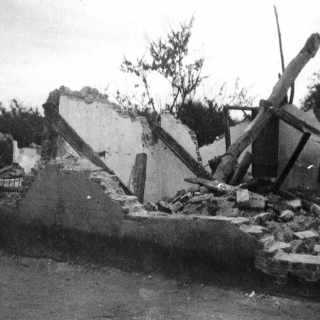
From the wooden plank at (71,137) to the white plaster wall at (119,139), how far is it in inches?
49.3

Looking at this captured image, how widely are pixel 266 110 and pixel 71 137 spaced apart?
4128 millimetres

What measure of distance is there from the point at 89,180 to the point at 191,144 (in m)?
5.23

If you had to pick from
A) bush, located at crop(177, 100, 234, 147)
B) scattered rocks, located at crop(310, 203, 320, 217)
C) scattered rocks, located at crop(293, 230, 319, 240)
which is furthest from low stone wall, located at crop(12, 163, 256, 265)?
bush, located at crop(177, 100, 234, 147)

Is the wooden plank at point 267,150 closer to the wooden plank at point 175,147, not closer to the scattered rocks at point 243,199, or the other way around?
the wooden plank at point 175,147

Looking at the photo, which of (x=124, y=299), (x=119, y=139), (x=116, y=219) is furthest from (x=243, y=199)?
(x=119, y=139)

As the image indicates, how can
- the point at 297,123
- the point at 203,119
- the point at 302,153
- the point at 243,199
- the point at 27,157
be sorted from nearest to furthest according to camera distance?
the point at 243,199 → the point at 297,123 → the point at 302,153 → the point at 203,119 → the point at 27,157

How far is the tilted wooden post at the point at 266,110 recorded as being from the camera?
960 centimetres

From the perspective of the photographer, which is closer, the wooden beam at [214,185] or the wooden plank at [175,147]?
the wooden beam at [214,185]

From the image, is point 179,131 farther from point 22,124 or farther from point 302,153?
point 22,124

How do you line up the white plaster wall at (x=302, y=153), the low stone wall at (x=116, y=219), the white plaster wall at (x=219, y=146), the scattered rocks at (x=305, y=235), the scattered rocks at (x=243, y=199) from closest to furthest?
the low stone wall at (x=116, y=219), the scattered rocks at (x=305, y=235), the scattered rocks at (x=243, y=199), the white plaster wall at (x=302, y=153), the white plaster wall at (x=219, y=146)

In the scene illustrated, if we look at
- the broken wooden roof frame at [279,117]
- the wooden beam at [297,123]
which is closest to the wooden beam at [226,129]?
the broken wooden roof frame at [279,117]

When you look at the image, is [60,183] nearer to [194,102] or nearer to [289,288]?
[289,288]

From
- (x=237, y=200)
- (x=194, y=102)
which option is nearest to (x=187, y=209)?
(x=237, y=200)

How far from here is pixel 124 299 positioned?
5355 mm
